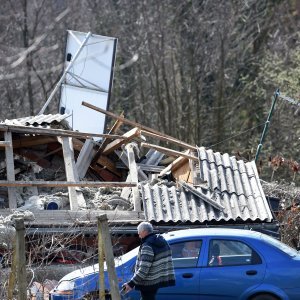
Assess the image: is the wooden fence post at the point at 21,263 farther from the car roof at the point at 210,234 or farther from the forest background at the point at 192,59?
the forest background at the point at 192,59

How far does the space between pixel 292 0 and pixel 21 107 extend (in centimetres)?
1081

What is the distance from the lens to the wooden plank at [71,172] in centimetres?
1419

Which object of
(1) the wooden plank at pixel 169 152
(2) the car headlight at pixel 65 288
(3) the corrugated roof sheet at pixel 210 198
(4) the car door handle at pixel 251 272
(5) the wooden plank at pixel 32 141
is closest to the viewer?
(2) the car headlight at pixel 65 288

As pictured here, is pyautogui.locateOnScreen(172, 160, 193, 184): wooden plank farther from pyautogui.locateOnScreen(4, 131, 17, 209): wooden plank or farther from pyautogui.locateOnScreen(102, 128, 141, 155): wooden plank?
pyautogui.locateOnScreen(4, 131, 17, 209): wooden plank

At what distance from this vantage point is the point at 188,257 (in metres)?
10.8

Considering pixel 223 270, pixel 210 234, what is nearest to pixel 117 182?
pixel 210 234

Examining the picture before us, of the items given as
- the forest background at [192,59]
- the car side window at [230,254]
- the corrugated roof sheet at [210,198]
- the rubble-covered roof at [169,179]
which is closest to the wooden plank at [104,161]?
the rubble-covered roof at [169,179]

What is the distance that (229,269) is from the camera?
10.7 meters

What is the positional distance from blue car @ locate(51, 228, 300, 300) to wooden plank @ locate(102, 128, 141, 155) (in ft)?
18.3

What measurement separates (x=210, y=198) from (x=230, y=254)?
3.72 m

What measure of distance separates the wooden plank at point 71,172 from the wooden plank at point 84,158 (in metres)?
0.47

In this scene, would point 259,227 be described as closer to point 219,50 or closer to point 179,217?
point 179,217

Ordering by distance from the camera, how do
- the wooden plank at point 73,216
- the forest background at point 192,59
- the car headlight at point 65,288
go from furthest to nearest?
the forest background at point 192,59
the wooden plank at point 73,216
the car headlight at point 65,288

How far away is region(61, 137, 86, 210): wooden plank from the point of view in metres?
14.2
